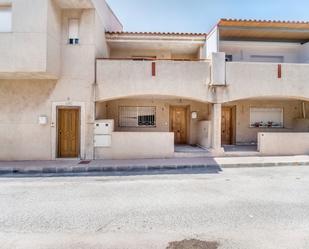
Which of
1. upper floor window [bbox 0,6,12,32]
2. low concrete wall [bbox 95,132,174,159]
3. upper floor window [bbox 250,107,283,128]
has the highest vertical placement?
upper floor window [bbox 0,6,12,32]

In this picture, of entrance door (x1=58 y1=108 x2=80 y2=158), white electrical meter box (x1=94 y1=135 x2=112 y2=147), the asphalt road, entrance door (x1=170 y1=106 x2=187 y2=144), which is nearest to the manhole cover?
the asphalt road

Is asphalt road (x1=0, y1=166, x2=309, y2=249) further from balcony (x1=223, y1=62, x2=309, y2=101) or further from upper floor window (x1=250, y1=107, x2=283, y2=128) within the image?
upper floor window (x1=250, y1=107, x2=283, y2=128)

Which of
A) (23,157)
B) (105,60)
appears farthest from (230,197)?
(23,157)

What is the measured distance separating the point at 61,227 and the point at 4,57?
29.8ft

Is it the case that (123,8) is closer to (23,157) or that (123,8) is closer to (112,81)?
(112,81)

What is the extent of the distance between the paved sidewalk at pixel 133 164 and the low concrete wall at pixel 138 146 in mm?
601

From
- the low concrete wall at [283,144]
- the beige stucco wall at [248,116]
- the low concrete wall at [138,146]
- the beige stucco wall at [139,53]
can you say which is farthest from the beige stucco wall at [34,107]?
the beige stucco wall at [248,116]

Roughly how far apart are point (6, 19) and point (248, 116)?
49.7 ft

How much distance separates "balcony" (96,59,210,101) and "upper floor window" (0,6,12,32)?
4.21 metres

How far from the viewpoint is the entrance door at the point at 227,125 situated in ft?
53.8

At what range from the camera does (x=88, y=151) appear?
11.9 meters

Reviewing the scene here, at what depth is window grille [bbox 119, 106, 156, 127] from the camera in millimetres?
15320

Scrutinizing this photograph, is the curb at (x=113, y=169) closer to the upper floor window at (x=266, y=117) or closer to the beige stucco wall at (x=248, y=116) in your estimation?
the beige stucco wall at (x=248, y=116)

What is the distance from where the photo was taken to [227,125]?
16516 millimetres
